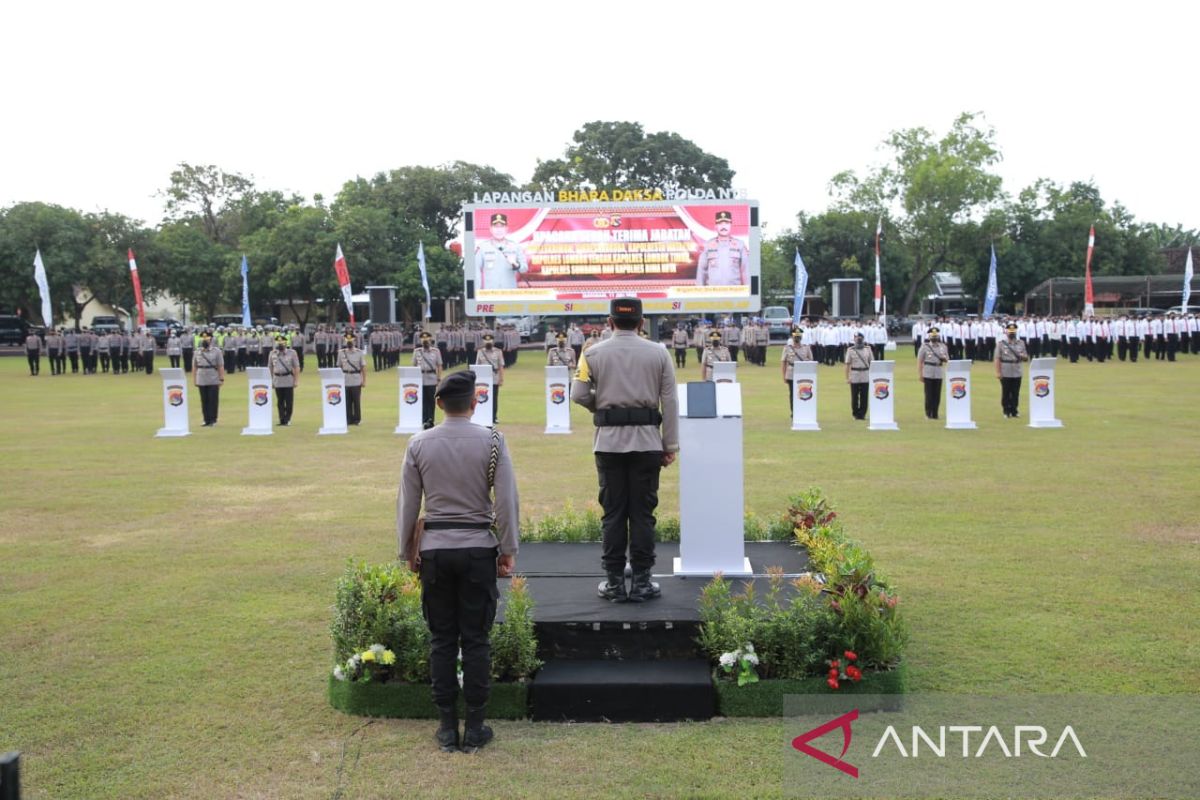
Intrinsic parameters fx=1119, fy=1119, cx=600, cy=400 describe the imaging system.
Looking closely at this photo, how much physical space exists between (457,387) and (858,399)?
15.4m

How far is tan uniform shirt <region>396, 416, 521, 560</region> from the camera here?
17.1 ft

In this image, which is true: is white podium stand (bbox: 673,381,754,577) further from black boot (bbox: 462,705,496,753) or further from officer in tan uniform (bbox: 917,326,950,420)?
officer in tan uniform (bbox: 917,326,950,420)

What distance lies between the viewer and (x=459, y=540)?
5.18m

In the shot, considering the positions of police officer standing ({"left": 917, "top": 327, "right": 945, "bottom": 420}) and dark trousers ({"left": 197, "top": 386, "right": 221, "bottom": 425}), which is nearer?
police officer standing ({"left": 917, "top": 327, "right": 945, "bottom": 420})

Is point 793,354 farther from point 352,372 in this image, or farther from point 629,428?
point 629,428

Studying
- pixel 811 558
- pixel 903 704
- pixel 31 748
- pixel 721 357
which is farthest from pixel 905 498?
pixel 721 357

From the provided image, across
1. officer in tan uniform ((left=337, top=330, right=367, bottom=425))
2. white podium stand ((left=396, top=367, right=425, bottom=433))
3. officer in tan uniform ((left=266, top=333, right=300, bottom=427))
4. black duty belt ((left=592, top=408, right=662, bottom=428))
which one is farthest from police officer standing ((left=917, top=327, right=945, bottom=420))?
black duty belt ((left=592, top=408, right=662, bottom=428))

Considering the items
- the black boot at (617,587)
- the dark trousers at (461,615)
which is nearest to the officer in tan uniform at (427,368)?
the black boot at (617,587)

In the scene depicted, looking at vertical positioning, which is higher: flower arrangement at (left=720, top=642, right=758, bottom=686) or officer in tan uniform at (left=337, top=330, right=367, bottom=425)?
officer in tan uniform at (left=337, top=330, right=367, bottom=425)

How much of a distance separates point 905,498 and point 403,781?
7.84 m

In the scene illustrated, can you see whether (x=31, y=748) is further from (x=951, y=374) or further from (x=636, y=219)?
(x=636, y=219)

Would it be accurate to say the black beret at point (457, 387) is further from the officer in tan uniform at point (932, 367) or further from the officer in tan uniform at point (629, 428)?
the officer in tan uniform at point (932, 367)

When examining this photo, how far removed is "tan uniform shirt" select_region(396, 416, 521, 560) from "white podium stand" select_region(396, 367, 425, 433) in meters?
13.4

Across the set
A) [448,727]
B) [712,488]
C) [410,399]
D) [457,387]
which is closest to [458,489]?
[457,387]
